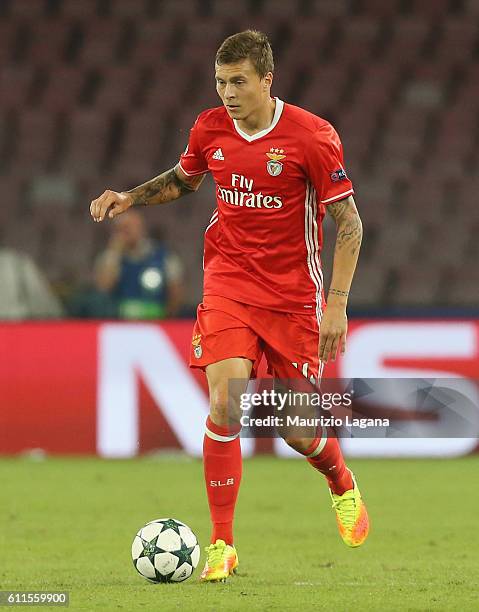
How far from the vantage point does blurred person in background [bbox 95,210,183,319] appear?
988 centimetres

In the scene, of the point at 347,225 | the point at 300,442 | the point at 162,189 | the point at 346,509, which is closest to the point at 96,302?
the point at 162,189

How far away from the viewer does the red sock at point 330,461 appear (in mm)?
4844

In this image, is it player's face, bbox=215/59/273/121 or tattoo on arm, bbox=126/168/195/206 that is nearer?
player's face, bbox=215/59/273/121

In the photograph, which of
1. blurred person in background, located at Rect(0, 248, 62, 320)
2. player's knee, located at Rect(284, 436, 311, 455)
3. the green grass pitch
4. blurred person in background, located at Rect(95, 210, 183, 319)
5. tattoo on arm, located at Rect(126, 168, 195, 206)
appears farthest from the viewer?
blurred person in background, located at Rect(0, 248, 62, 320)

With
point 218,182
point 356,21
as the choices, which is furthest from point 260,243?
point 356,21

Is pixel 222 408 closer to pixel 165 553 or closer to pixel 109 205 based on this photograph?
pixel 165 553

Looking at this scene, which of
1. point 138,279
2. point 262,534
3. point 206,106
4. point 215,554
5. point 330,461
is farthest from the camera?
point 206,106

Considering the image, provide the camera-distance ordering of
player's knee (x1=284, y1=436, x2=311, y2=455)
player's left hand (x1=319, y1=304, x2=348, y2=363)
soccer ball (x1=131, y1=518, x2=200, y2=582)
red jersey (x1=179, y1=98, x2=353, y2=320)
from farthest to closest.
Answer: player's knee (x1=284, y1=436, x2=311, y2=455) → red jersey (x1=179, y1=98, x2=353, y2=320) → player's left hand (x1=319, y1=304, x2=348, y2=363) → soccer ball (x1=131, y1=518, x2=200, y2=582)

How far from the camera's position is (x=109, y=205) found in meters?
4.66

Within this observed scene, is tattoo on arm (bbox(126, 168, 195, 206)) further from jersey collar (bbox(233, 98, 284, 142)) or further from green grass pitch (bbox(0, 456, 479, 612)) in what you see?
green grass pitch (bbox(0, 456, 479, 612))

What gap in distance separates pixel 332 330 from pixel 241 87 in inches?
34.6

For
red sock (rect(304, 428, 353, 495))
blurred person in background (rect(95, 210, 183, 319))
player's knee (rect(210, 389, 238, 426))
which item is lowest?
blurred person in background (rect(95, 210, 183, 319))

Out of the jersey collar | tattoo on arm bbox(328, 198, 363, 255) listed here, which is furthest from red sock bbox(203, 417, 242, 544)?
the jersey collar

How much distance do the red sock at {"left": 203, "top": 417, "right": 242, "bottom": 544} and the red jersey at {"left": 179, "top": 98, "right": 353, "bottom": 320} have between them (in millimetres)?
487
